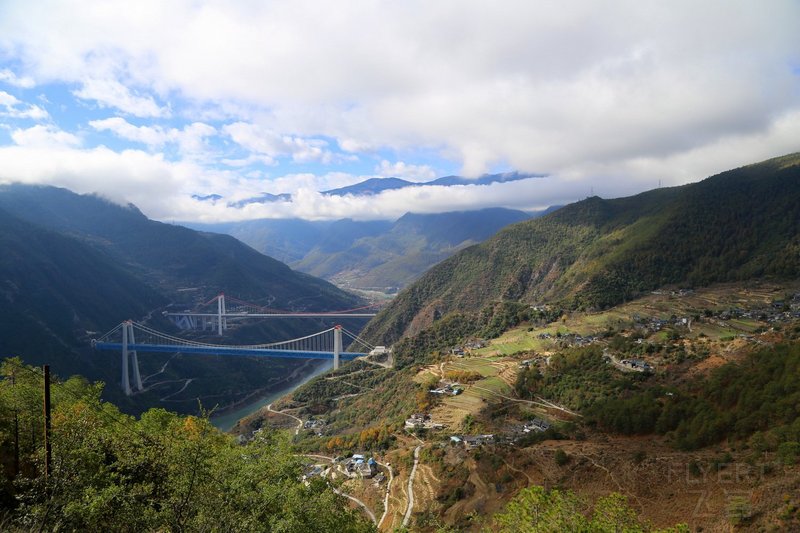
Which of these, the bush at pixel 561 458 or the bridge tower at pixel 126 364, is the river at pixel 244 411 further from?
the bush at pixel 561 458

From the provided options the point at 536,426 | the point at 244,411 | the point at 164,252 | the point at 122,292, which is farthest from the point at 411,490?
the point at 164,252

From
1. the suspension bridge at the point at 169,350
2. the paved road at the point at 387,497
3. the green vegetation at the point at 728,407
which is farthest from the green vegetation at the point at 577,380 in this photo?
the suspension bridge at the point at 169,350

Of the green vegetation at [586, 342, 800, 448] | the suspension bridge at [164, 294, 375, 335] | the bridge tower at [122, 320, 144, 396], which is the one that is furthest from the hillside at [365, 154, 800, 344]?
the bridge tower at [122, 320, 144, 396]

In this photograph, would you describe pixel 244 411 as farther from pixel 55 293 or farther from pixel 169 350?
pixel 55 293

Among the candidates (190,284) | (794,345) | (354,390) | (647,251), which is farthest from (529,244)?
(190,284)

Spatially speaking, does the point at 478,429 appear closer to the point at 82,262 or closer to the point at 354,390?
the point at 354,390

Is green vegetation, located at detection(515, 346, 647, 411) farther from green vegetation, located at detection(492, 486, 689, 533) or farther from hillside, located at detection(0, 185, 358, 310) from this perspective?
hillside, located at detection(0, 185, 358, 310)
